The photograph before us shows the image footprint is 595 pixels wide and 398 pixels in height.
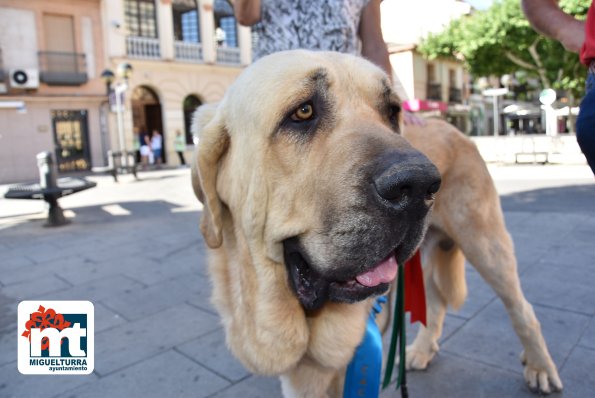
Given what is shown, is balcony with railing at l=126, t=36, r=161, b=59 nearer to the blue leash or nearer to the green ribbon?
the green ribbon

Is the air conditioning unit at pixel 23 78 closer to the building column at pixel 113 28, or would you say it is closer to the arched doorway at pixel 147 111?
the building column at pixel 113 28

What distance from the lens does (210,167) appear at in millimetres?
1779

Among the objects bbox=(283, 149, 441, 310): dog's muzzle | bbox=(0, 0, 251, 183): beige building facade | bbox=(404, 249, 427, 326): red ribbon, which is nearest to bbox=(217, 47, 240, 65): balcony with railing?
bbox=(0, 0, 251, 183): beige building facade

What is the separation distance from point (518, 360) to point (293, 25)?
2264 millimetres

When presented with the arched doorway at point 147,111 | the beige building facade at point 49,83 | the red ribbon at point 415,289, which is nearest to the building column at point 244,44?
the arched doorway at point 147,111

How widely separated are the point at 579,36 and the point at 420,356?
6.03ft

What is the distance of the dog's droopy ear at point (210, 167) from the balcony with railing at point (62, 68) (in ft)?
69.2

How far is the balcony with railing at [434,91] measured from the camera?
34750mm

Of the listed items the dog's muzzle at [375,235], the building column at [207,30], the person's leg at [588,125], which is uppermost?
the building column at [207,30]

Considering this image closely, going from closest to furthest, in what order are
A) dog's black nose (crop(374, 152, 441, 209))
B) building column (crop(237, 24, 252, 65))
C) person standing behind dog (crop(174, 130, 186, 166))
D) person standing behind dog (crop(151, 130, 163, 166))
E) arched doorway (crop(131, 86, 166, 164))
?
dog's black nose (crop(374, 152, 441, 209)) → person standing behind dog (crop(174, 130, 186, 166)) → person standing behind dog (crop(151, 130, 163, 166)) → arched doorway (crop(131, 86, 166, 164)) → building column (crop(237, 24, 252, 65))

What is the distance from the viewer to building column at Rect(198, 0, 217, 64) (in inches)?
922

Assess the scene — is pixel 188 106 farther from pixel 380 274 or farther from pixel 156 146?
pixel 380 274

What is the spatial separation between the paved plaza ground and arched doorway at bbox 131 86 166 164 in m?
15.8

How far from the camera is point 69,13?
20.2m
